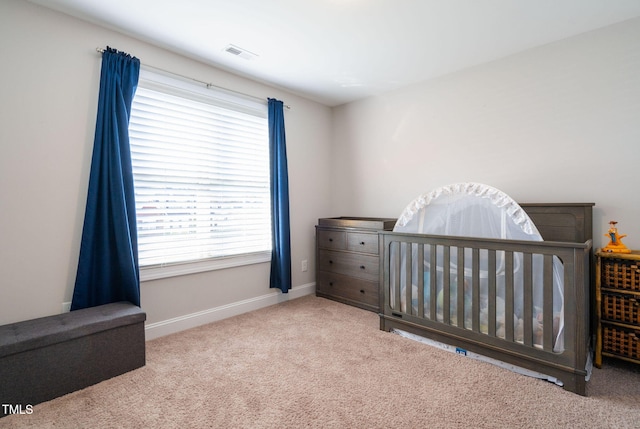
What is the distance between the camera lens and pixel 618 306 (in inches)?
75.4

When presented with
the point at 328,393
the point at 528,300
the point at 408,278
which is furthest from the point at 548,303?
the point at 328,393

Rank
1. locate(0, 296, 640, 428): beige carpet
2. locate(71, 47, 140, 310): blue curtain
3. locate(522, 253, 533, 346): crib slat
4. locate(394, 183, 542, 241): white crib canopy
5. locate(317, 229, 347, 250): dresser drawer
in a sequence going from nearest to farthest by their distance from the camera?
1. locate(0, 296, 640, 428): beige carpet
2. locate(522, 253, 533, 346): crib slat
3. locate(394, 183, 542, 241): white crib canopy
4. locate(71, 47, 140, 310): blue curtain
5. locate(317, 229, 347, 250): dresser drawer

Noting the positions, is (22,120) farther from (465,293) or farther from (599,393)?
(599,393)

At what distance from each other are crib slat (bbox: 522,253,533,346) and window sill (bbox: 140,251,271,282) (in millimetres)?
2250

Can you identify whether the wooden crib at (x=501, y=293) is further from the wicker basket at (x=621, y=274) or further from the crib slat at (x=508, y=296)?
the wicker basket at (x=621, y=274)

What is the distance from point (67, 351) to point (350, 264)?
2.31 meters

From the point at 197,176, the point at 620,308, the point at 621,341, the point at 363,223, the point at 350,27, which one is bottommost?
the point at 621,341

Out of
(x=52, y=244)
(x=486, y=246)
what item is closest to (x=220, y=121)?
(x=52, y=244)

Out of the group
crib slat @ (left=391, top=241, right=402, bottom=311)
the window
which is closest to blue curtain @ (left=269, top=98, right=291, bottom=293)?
the window

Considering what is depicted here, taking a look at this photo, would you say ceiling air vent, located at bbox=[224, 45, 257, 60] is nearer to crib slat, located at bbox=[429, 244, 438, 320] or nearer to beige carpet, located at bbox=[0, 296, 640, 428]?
crib slat, located at bbox=[429, 244, 438, 320]

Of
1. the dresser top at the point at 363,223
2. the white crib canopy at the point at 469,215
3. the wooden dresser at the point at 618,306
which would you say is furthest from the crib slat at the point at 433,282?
the wooden dresser at the point at 618,306

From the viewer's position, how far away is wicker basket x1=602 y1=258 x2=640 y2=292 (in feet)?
6.07

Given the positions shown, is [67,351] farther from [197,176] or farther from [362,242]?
[362,242]

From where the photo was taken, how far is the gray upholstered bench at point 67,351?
5.04 feet
